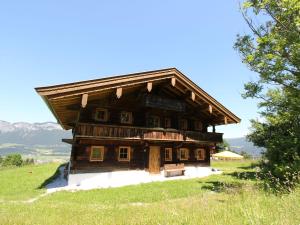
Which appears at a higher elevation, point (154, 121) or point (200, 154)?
point (154, 121)

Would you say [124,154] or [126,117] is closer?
[124,154]

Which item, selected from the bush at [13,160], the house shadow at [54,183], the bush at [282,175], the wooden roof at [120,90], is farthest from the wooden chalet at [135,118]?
the bush at [13,160]

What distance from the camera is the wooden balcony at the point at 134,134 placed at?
1520 cm

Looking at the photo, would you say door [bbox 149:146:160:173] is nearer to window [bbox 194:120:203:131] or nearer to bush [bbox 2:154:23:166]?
window [bbox 194:120:203:131]

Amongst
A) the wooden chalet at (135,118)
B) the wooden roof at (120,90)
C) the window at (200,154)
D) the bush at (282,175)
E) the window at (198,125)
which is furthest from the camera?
the window at (198,125)

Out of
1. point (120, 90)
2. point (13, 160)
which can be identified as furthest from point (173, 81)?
point (13, 160)

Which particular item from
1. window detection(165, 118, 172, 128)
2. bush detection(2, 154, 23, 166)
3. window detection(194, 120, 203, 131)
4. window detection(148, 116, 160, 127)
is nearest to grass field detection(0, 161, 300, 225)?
window detection(148, 116, 160, 127)

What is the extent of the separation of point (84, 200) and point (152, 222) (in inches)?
247

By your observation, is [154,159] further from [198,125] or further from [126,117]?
[198,125]

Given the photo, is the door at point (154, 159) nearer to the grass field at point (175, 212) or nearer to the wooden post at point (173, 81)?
the wooden post at point (173, 81)

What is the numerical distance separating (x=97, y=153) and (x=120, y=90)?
5.18 metres

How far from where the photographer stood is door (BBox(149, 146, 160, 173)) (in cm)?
1947

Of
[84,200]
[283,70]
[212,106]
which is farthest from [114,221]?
[212,106]

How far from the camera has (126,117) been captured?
18.9 m
